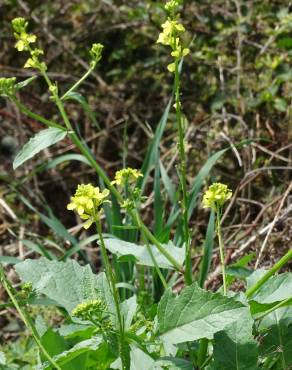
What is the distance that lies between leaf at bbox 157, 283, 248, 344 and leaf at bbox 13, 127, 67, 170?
40 centimetres

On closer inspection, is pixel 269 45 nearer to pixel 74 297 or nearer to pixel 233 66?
pixel 233 66

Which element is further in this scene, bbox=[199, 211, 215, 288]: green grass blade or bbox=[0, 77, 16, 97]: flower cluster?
bbox=[199, 211, 215, 288]: green grass blade

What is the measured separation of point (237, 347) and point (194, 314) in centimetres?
12

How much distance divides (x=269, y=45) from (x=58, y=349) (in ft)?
7.44

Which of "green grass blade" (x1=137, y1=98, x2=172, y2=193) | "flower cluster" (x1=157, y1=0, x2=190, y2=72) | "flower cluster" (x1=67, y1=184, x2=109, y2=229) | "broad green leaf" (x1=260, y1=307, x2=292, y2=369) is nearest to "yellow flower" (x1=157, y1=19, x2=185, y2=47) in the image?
"flower cluster" (x1=157, y1=0, x2=190, y2=72)

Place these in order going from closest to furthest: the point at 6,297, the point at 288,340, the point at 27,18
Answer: the point at 288,340 < the point at 6,297 < the point at 27,18

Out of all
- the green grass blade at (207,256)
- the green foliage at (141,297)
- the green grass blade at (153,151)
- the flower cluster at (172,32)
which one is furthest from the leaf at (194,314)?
the green grass blade at (153,151)

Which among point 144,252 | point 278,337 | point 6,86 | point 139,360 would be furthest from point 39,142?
point 278,337

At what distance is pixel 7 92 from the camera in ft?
4.90

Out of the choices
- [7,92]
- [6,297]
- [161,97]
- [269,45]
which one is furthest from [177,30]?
[161,97]

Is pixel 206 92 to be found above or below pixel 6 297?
above

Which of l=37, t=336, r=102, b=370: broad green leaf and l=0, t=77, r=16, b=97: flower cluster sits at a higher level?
l=0, t=77, r=16, b=97: flower cluster

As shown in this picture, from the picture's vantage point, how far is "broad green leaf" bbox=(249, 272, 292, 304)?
5.16ft

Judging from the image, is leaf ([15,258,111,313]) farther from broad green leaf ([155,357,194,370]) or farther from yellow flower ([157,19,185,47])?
yellow flower ([157,19,185,47])
